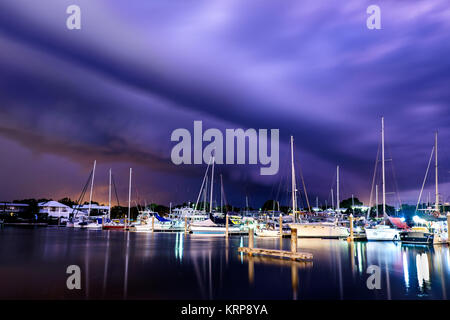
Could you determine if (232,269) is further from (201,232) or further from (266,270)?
(201,232)

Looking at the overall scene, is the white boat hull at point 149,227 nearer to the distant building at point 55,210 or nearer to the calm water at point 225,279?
the distant building at point 55,210

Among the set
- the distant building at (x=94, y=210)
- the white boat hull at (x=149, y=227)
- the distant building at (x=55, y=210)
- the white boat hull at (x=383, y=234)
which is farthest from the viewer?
the distant building at (x=94, y=210)

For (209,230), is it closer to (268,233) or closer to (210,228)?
(210,228)

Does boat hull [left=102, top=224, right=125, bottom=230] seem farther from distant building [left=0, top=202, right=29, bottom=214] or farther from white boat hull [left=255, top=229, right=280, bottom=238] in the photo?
distant building [left=0, top=202, right=29, bottom=214]

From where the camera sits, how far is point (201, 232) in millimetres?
87312

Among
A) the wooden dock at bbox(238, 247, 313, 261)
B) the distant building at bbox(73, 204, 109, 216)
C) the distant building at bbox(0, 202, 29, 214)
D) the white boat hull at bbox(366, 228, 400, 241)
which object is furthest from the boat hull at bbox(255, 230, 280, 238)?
the distant building at bbox(0, 202, 29, 214)

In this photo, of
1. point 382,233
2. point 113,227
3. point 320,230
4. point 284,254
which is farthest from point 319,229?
point 113,227

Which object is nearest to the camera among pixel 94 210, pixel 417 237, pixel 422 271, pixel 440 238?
pixel 422 271

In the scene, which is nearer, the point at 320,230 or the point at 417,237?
the point at 417,237

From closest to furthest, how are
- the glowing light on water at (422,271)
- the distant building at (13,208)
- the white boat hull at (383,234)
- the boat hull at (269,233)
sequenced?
1. the glowing light on water at (422,271)
2. the white boat hull at (383,234)
3. the boat hull at (269,233)
4. the distant building at (13,208)

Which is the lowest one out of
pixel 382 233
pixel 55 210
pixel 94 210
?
pixel 382 233

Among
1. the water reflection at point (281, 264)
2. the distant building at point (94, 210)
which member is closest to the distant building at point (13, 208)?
the distant building at point (94, 210)
